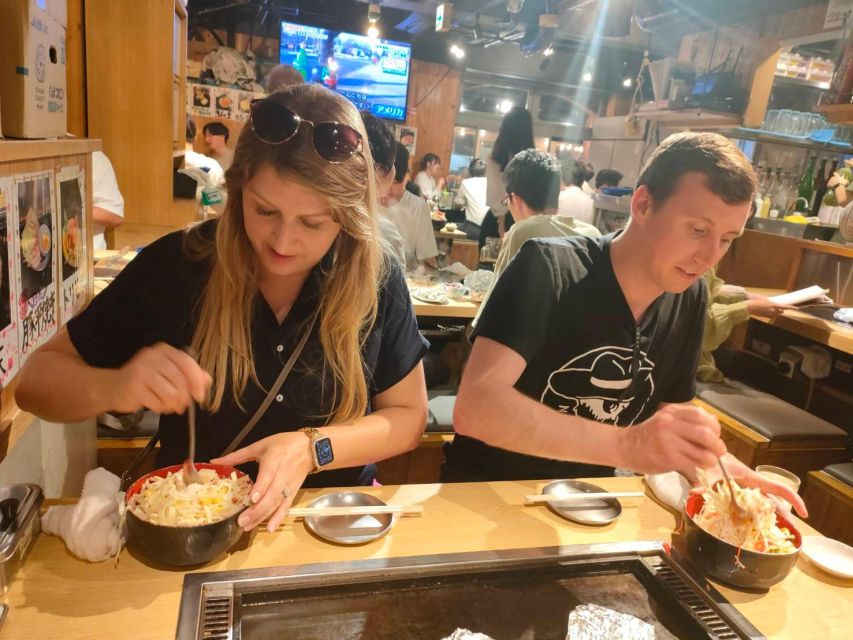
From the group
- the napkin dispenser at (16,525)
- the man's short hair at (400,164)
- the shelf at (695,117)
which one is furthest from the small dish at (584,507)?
the shelf at (695,117)

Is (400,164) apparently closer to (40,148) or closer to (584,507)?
(40,148)

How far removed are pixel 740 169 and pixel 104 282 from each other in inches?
91.2

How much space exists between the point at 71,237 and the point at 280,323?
0.63m

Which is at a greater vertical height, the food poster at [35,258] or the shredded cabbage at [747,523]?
the food poster at [35,258]

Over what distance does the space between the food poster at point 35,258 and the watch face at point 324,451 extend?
25.0 inches

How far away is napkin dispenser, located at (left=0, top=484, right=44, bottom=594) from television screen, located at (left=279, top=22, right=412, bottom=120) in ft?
21.8

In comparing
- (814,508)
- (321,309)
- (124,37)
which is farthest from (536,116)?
(321,309)

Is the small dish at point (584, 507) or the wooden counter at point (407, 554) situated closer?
the wooden counter at point (407, 554)

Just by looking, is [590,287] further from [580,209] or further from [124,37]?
[580,209]

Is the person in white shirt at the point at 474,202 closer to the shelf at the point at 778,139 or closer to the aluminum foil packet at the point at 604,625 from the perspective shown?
the shelf at the point at 778,139

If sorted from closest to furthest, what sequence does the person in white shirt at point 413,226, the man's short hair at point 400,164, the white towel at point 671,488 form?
1. the white towel at point 671,488
2. the man's short hair at point 400,164
3. the person in white shirt at point 413,226

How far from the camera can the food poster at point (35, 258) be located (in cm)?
118

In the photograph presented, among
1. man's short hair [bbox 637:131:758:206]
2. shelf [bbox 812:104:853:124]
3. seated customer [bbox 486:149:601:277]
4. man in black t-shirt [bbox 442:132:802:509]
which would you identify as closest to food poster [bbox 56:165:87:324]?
man in black t-shirt [bbox 442:132:802:509]

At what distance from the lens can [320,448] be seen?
1232 millimetres
